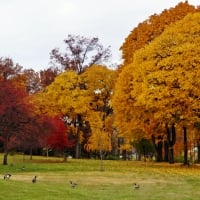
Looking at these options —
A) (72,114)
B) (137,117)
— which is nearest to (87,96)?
(72,114)

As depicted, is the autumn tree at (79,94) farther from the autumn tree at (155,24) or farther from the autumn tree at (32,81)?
the autumn tree at (32,81)

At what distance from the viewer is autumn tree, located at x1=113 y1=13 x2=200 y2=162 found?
127 ft

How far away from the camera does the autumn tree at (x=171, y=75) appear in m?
38.8

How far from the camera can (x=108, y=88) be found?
63.1 m

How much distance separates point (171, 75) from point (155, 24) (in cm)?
1058

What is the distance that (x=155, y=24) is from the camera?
48.5m

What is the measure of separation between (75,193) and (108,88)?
144ft

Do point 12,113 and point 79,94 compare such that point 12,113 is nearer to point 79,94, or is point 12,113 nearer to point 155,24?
point 155,24

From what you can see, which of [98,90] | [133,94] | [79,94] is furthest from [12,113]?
[98,90]

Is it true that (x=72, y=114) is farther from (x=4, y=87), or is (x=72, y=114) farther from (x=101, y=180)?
(x=101, y=180)

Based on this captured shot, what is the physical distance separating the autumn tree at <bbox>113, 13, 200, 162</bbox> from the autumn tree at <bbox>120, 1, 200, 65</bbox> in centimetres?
515

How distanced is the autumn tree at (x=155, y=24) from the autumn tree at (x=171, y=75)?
5152 mm


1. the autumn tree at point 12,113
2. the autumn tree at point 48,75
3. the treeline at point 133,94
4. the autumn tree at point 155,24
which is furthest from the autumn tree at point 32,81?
the autumn tree at point 12,113

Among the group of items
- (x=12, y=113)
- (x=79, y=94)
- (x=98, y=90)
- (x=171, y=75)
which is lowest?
(x=12, y=113)
